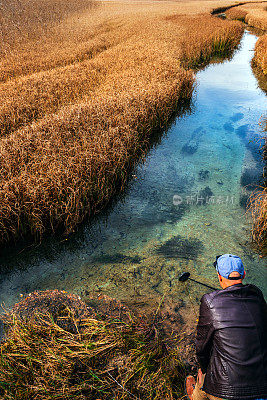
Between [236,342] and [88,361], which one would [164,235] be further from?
[236,342]

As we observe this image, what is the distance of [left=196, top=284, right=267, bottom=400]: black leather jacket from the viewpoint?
147 cm

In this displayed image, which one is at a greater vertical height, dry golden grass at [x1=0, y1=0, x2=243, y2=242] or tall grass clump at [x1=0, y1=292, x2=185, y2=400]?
dry golden grass at [x1=0, y1=0, x2=243, y2=242]

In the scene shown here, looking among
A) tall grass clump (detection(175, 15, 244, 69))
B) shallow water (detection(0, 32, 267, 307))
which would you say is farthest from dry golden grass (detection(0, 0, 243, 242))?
tall grass clump (detection(175, 15, 244, 69))

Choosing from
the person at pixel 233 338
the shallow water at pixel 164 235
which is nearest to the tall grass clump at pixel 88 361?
the person at pixel 233 338

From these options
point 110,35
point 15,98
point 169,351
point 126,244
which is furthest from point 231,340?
point 110,35

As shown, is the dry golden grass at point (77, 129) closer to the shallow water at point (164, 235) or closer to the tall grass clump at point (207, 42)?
the shallow water at point (164, 235)

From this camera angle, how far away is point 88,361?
2098 mm

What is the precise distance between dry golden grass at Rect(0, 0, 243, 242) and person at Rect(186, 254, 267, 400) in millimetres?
2736

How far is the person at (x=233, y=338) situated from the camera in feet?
4.84

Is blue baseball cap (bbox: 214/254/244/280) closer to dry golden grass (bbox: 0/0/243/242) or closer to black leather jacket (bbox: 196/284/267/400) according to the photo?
black leather jacket (bbox: 196/284/267/400)

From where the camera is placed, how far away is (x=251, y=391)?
1.47 m

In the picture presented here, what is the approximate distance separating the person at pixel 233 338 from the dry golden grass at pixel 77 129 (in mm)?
2736

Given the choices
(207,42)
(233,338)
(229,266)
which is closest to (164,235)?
(229,266)

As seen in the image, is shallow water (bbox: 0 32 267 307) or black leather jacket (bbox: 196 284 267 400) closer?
black leather jacket (bbox: 196 284 267 400)
